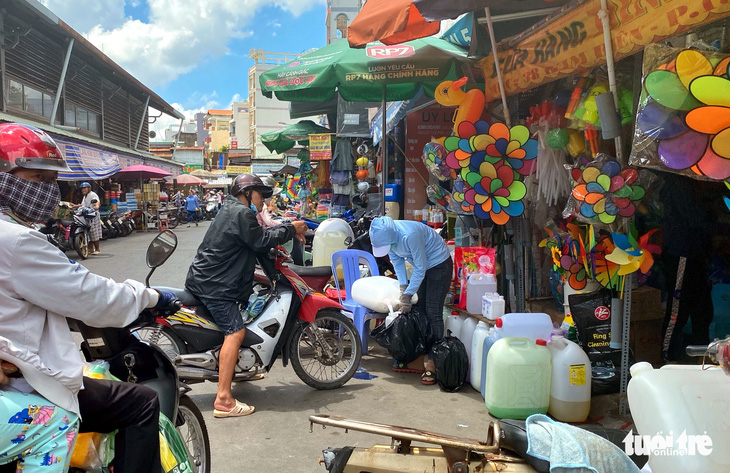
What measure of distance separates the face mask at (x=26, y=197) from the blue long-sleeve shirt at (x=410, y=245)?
2722 mm

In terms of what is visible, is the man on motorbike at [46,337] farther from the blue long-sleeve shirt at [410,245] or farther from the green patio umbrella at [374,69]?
the green patio umbrella at [374,69]

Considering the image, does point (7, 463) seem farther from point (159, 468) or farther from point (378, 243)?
point (378, 243)

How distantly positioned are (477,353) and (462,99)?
221cm

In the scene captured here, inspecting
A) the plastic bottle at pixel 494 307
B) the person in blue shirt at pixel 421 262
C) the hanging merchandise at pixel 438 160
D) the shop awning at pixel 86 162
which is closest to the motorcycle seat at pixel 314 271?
the person in blue shirt at pixel 421 262

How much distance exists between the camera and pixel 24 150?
5.94 feet

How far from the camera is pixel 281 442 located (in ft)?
11.2

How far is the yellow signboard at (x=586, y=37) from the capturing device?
262 centimetres

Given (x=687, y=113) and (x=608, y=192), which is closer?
(x=687, y=113)

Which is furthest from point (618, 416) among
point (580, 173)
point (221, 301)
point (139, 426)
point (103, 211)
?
point (103, 211)

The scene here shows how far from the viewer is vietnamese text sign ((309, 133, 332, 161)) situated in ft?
35.5

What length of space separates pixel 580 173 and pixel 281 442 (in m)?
2.64

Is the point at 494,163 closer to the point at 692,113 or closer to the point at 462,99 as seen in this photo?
the point at 462,99

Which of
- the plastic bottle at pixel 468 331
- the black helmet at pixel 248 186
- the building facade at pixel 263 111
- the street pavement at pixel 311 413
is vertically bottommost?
the street pavement at pixel 311 413

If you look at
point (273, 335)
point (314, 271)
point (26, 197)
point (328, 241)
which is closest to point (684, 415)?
point (26, 197)
